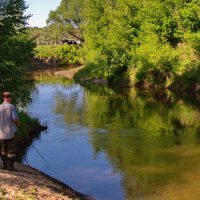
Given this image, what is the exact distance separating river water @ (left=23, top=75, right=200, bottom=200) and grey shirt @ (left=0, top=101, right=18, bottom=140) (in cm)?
473

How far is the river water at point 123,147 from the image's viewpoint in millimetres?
20562

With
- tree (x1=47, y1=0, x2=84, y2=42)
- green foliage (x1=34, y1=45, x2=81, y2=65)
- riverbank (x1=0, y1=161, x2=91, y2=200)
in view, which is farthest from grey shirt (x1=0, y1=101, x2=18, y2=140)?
tree (x1=47, y1=0, x2=84, y2=42)

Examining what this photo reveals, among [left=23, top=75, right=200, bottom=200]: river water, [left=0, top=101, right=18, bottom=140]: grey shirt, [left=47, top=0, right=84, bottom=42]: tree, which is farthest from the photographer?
[left=47, top=0, right=84, bottom=42]: tree

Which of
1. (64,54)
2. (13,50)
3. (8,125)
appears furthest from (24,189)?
(64,54)

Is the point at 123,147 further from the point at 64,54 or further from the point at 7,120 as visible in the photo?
the point at 64,54

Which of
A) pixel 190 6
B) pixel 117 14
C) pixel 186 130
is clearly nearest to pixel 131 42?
pixel 117 14

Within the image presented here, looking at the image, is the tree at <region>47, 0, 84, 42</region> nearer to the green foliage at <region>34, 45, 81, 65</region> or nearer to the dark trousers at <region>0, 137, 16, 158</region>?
the green foliage at <region>34, 45, 81, 65</region>

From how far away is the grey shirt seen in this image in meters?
16.8

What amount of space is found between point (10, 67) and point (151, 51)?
37715mm

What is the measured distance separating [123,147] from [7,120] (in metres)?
12.3

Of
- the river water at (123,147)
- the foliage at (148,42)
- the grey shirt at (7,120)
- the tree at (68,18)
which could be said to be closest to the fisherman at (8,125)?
the grey shirt at (7,120)

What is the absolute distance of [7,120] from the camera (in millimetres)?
16797

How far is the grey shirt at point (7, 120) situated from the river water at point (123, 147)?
4.73 meters

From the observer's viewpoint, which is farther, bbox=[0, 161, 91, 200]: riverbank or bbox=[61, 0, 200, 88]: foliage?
bbox=[61, 0, 200, 88]: foliage
